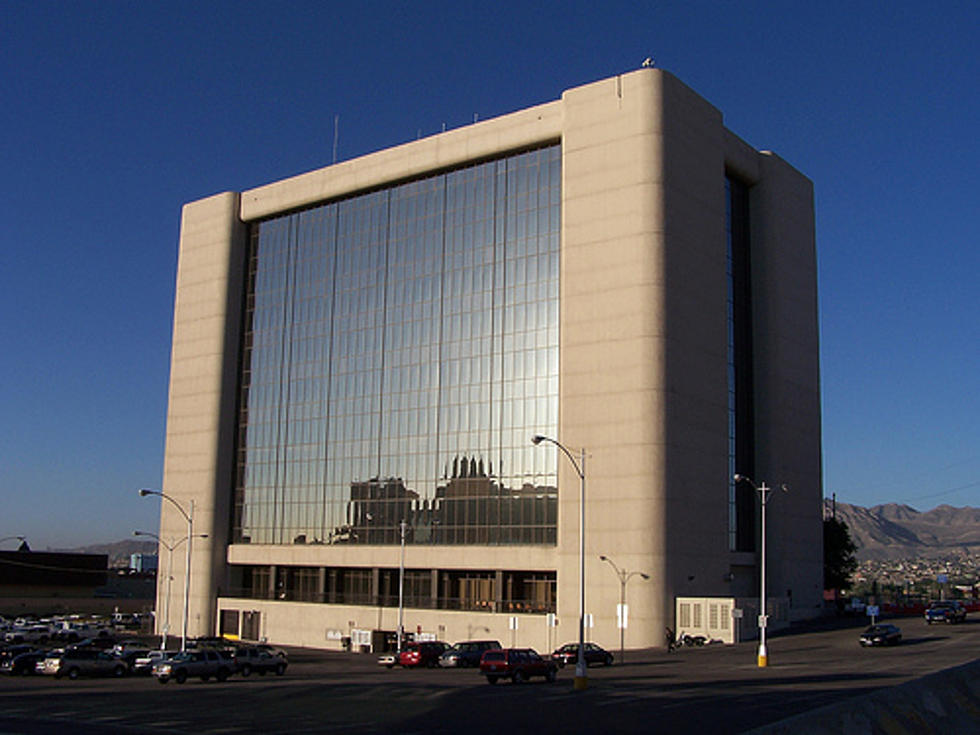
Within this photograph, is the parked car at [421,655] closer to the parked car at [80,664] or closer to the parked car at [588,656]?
the parked car at [588,656]

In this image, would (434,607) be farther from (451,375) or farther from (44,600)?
(44,600)

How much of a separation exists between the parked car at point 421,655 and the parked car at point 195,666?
1216 centimetres

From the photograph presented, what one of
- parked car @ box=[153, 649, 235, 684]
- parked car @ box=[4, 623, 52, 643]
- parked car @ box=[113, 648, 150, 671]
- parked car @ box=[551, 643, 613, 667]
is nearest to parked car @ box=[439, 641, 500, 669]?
parked car @ box=[551, 643, 613, 667]

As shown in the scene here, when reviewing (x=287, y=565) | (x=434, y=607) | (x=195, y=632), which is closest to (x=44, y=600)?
(x=195, y=632)

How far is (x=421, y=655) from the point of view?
60750 mm

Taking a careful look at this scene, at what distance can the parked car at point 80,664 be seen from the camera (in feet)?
175

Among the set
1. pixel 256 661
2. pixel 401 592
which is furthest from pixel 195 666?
pixel 401 592

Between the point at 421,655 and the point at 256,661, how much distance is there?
10.7m

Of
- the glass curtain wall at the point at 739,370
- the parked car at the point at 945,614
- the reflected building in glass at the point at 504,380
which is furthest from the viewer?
the glass curtain wall at the point at 739,370

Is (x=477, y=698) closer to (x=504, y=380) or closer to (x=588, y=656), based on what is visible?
(x=588, y=656)

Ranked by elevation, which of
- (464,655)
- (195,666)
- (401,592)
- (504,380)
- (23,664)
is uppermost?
(504,380)

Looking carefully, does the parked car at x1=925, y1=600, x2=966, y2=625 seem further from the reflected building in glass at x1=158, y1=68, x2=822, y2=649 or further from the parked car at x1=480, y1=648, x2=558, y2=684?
the parked car at x1=480, y1=648, x2=558, y2=684

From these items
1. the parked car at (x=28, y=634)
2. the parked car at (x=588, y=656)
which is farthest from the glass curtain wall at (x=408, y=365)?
the parked car at (x=28, y=634)

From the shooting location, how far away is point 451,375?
276 feet
